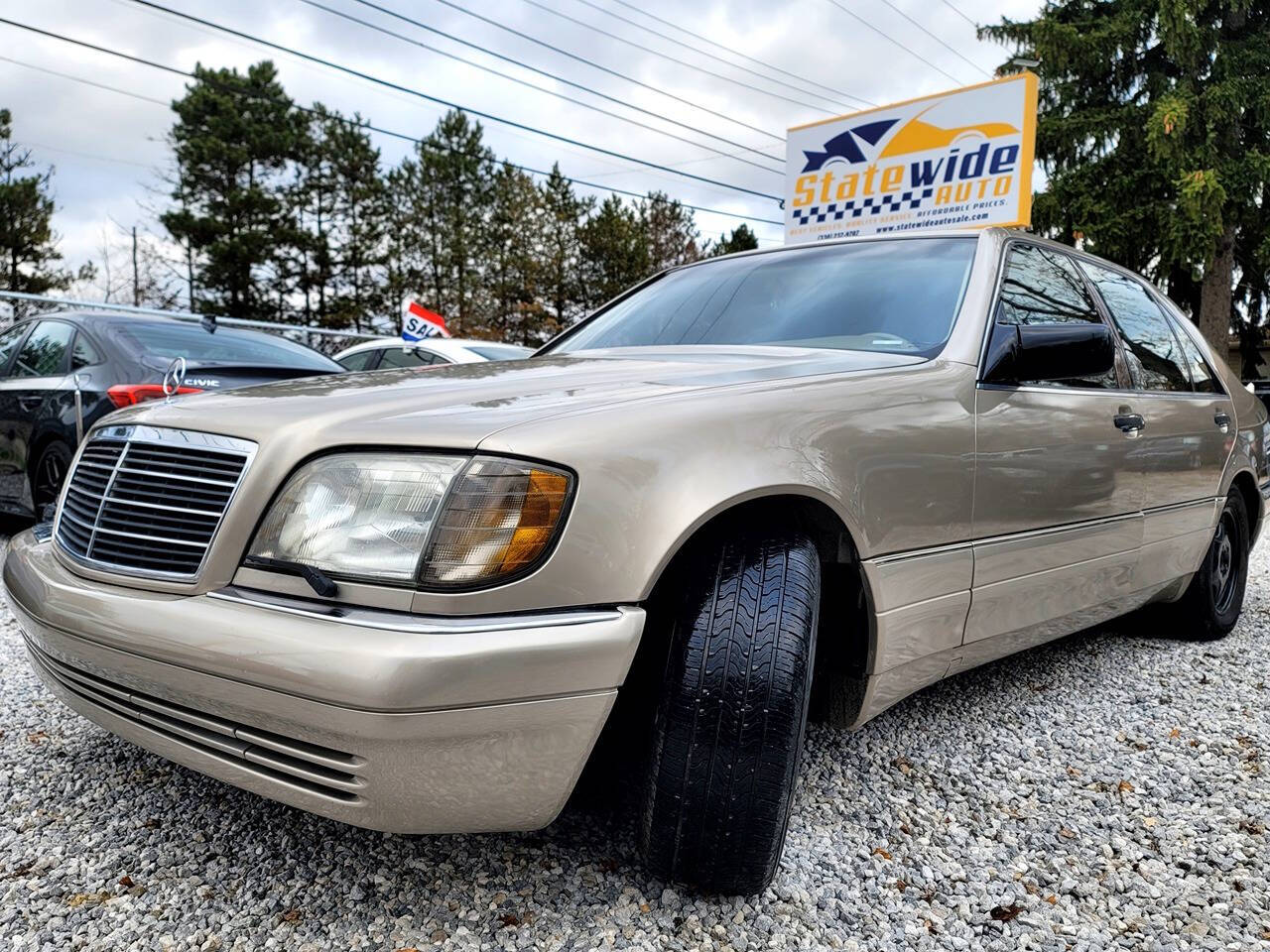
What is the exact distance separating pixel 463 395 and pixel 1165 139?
21105 mm

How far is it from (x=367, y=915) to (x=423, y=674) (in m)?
0.62

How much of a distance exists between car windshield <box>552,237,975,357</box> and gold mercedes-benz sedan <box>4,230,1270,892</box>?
0.08 metres

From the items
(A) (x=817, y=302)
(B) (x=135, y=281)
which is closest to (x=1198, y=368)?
(A) (x=817, y=302)

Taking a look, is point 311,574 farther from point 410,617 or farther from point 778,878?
point 778,878

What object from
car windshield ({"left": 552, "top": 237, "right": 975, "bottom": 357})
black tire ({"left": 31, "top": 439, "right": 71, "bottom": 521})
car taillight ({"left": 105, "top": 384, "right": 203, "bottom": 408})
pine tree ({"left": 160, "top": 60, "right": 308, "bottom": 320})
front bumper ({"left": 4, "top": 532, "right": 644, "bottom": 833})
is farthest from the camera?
pine tree ({"left": 160, "top": 60, "right": 308, "bottom": 320})

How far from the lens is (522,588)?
1.48m

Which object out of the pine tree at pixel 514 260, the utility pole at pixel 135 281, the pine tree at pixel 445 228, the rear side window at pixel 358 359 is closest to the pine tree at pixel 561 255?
the pine tree at pixel 514 260

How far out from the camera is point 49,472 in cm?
467

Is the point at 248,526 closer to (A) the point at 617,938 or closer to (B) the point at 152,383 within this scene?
(A) the point at 617,938

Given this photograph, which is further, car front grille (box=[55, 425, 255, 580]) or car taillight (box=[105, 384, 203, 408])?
car taillight (box=[105, 384, 203, 408])

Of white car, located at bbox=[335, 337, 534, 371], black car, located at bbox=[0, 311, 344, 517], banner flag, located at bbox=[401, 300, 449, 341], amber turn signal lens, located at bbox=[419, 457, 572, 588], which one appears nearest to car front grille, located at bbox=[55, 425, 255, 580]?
amber turn signal lens, located at bbox=[419, 457, 572, 588]

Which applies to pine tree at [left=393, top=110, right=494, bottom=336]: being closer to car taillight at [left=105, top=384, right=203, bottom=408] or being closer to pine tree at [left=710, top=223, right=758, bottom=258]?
pine tree at [left=710, top=223, right=758, bottom=258]

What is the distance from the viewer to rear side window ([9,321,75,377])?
190 inches

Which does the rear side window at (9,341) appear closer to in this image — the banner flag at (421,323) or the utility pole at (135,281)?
the banner flag at (421,323)
